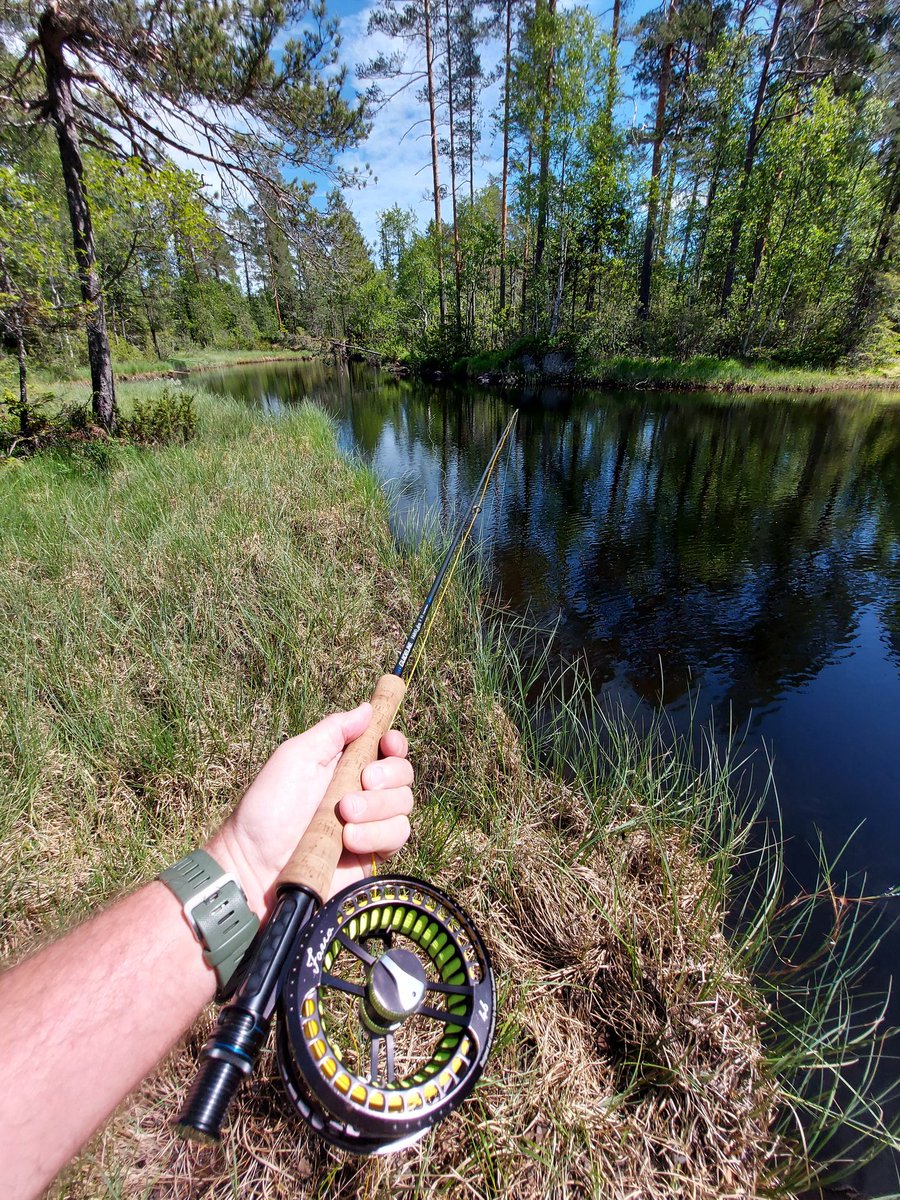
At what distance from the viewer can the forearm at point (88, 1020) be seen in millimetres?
817

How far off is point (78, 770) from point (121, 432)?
8341 mm

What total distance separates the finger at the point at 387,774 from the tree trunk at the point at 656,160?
28.7 m

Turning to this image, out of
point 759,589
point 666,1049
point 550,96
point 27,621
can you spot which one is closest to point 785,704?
point 759,589

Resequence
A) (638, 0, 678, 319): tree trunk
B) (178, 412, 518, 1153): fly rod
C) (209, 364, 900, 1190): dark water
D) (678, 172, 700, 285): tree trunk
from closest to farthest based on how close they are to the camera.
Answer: (178, 412, 518, 1153): fly rod < (209, 364, 900, 1190): dark water < (638, 0, 678, 319): tree trunk < (678, 172, 700, 285): tree trunk

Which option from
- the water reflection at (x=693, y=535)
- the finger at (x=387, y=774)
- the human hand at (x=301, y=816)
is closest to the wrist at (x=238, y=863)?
the human hand at (x=301, y=816)

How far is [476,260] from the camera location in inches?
1244

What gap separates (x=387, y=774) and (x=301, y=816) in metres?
0.31

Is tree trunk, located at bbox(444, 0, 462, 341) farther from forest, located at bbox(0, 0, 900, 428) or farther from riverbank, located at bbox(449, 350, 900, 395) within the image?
riverbank, located at bbox(449, 350, 900, 395)

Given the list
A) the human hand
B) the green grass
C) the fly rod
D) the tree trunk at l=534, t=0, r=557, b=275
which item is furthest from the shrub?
the tree trunk at l=534, t=0, r=557, b=275

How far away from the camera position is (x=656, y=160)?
75.2 ft

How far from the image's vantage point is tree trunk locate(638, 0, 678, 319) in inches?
815

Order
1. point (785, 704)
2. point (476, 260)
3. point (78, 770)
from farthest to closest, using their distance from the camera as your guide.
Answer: point (476, 260) → point (785, 704) → point (78, 770)

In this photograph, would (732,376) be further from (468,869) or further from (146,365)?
(146,365)

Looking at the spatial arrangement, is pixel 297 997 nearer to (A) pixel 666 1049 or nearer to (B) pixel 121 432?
(A) pixel 666 1049
